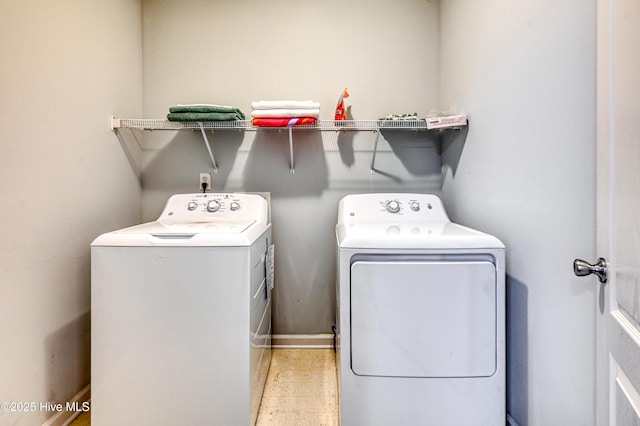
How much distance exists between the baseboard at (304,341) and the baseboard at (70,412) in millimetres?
1012

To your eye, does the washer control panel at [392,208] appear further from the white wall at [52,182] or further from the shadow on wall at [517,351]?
the white wall at [52,182]

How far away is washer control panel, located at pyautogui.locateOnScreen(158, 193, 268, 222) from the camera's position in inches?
66.9

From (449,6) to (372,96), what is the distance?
694 mm

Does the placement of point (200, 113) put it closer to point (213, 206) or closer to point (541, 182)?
point (213, 206)

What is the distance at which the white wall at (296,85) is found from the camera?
1.94 meters

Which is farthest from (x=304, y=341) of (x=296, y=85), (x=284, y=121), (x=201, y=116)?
(x=296, y=85)

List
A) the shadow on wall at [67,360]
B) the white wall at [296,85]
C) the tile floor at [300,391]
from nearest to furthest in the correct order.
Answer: the shadow on wall at [67,360] < the tile floor at [300,391] < the white wall at [296,85]

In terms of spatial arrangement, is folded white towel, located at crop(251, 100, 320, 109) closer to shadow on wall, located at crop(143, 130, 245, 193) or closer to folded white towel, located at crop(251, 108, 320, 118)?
folded white towel, located at crop(251, 108, 320, 118)

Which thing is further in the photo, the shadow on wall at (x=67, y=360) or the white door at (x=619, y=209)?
the shadow on wall at (x=67, y=360)

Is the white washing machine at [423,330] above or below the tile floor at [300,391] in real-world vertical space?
above

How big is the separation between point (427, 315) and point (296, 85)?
1.62m

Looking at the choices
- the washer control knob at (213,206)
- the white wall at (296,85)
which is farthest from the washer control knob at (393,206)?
the washer control knob at (213,206)

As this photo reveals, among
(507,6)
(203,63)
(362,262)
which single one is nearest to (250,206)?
(362,262)

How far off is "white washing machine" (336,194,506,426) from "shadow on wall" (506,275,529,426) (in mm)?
118
